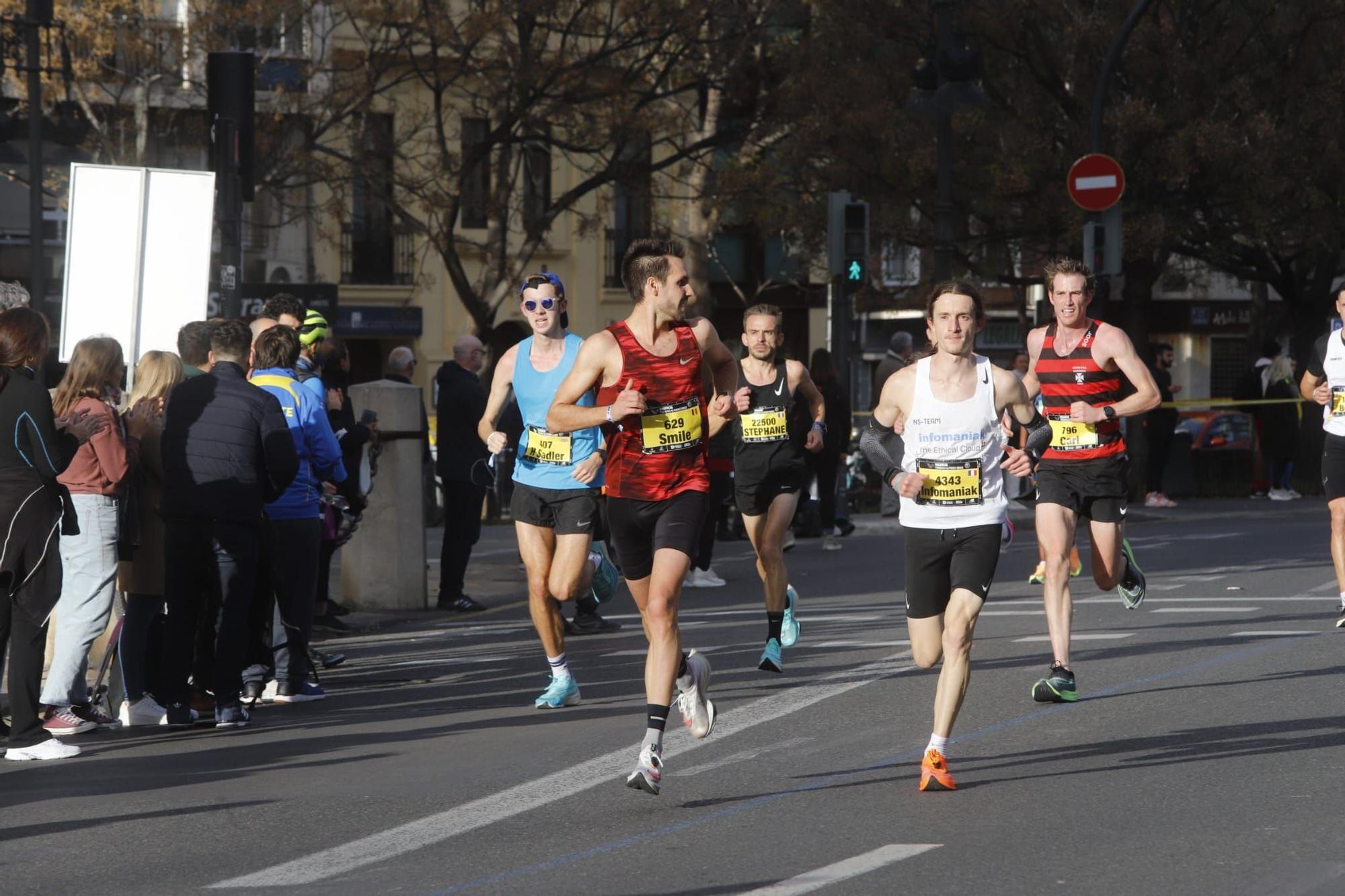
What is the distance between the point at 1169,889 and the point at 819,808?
1.58 m

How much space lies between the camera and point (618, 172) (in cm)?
2698

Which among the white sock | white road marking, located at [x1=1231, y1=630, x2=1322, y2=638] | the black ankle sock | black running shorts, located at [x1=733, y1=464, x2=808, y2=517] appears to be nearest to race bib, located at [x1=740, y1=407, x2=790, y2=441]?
black running shorts, located at [x1=733, y1=464, x2=808, y2=517]

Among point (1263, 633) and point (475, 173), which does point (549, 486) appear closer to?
point (1263, 633)

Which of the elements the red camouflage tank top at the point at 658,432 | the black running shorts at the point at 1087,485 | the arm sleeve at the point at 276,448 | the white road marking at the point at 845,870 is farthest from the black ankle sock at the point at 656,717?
the black running shorts at the point at 1087,485

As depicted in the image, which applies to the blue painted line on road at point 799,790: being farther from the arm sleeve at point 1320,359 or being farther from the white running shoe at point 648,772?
the arm sleeve at point 1320,359

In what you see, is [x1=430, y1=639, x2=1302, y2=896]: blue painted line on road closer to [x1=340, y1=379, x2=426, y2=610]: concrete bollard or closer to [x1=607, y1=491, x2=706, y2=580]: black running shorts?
[x1=607, y1=491, x2=706, y2=580]: black running shorts

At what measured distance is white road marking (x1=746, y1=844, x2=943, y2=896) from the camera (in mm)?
5879

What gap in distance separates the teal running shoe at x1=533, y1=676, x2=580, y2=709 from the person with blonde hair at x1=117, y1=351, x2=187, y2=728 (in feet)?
5.83

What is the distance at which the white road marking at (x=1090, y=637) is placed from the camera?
471 inches

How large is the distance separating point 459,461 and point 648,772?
8.09 metres

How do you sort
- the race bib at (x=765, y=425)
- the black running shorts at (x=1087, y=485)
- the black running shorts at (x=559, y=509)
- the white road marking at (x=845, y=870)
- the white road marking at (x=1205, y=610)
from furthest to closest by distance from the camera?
1. the white road marking at (x=1205, y=610)
2. the race bib at (x=765, y=425)
3. the black running shorts at (x=1087, y=485)
4. the black running shorts at (x=559, y=509)
5. the white road marking at (x=845, y=870)

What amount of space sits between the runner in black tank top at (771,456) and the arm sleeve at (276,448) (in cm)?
283

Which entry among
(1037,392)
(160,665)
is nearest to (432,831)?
(160,665)

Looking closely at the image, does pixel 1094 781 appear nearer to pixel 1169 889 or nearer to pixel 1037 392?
pixel 1169 889
